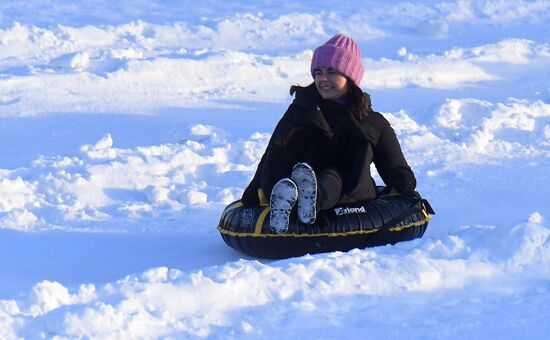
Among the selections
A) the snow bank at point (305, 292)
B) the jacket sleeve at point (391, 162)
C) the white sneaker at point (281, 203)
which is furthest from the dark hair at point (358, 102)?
the snow bank at point (305, 292)

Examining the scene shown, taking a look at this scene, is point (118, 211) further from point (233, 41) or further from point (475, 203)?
point (233, 41)

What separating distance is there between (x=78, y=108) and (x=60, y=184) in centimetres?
311

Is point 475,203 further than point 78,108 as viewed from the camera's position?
No

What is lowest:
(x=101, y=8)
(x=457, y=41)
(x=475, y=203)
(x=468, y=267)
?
(x=468, y=267)

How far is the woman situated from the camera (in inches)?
234

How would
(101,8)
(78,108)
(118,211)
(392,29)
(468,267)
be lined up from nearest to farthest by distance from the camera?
(468,267)
(118,211)
(78,108)
(392,29)
(101,8)

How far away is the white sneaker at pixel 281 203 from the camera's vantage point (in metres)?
5.61

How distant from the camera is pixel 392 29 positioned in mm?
16047

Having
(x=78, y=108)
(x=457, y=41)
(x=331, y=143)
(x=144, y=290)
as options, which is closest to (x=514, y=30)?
(x=457, y=41)

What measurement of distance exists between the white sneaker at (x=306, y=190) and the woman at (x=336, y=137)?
0.12 metres

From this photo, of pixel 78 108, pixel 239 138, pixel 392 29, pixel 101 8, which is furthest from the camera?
pixel 101 8

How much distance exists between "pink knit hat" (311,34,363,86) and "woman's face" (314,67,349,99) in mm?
32

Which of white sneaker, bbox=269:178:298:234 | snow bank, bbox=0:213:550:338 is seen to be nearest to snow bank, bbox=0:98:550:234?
white sneaker, bbox=269:178:298:234

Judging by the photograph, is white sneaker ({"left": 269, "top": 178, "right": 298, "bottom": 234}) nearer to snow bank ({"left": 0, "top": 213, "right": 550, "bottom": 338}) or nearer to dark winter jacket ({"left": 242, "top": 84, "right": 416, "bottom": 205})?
dark winter jacket ({"left": 242, "top": 84, "right": 416, "bottom": 205})
